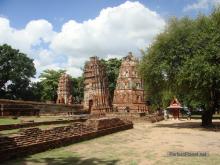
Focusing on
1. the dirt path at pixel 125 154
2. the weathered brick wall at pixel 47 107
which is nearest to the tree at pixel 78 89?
the weathered brick wall at pixel 47 107

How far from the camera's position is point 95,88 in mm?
35406

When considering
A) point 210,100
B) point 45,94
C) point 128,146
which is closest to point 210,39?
point 210,100

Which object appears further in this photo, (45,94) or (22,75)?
(45,94)

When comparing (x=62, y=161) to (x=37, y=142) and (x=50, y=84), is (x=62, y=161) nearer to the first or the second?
(x=37, y=142)

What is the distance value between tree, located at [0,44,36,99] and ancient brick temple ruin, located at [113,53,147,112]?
63.4ft

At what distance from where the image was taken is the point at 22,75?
4850 centimetres

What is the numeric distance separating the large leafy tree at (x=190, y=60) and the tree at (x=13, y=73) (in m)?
29.7

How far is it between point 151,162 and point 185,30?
13065 millimetres

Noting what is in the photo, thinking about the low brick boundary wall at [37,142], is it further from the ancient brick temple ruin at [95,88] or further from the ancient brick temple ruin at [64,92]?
the ancient brick temple ruin at [64,92]

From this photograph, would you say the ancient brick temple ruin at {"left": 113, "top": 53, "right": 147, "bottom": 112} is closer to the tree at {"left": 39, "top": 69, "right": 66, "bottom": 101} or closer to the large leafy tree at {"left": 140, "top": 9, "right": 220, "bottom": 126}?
the large leafy tree at {"left": 140, "top": 9, "right": 220, "bottom": 126}

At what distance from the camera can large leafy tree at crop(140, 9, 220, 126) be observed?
18.4 metres

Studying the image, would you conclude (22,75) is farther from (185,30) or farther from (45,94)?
(185,30)

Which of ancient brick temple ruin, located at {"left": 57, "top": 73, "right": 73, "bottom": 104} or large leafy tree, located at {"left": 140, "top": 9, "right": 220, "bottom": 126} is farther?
ancient brick temple ruin, located at {"left": 57, "top": 73, "right": 73, "bottom": 104}

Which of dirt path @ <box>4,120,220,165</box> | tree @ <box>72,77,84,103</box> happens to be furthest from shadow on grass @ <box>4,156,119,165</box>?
tree @ <box>72,77,84,103</box>
